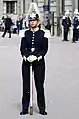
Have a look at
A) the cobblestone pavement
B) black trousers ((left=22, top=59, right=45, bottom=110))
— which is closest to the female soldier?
black trousers ((left=22, top=59, right=45, bottom=110))

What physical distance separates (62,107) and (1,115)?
1413mm

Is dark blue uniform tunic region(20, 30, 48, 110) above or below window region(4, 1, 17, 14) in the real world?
above

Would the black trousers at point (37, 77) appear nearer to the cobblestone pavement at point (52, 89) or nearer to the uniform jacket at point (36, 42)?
the uniform jacket at point (36, 42)

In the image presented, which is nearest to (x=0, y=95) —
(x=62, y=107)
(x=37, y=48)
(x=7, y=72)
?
(x=62, y=107)

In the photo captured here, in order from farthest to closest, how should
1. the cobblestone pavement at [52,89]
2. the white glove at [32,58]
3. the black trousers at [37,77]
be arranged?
1. the cobblestone pavement at [52,89]
2. the black trousers at [37,77]
3. the white glove at [32,58]

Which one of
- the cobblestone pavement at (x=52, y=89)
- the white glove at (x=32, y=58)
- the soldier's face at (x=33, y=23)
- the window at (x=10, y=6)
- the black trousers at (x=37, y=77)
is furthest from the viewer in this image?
the window at (x=10, y=6)

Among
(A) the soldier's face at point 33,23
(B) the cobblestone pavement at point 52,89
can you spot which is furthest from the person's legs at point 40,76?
(A) the soldier's face at point 33,23

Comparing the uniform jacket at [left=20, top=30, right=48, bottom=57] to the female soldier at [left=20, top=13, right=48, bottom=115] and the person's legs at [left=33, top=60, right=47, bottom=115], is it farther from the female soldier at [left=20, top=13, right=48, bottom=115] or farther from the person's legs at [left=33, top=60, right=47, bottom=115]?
the person's legs at [left=33, top=60, right=47, bottom=115]

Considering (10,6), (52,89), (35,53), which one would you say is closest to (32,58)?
(35,53)

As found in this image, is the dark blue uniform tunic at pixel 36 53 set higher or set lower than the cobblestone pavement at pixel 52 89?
higher

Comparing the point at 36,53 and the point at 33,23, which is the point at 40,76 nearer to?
the point at 36,53

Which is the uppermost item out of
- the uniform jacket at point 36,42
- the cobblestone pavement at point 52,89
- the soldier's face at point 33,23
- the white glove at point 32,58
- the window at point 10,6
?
the soldier's face at point 33,23

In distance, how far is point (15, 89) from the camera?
1326 cm

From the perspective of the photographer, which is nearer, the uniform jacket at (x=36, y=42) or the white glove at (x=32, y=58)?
the white glove at (x=32, y=58)
